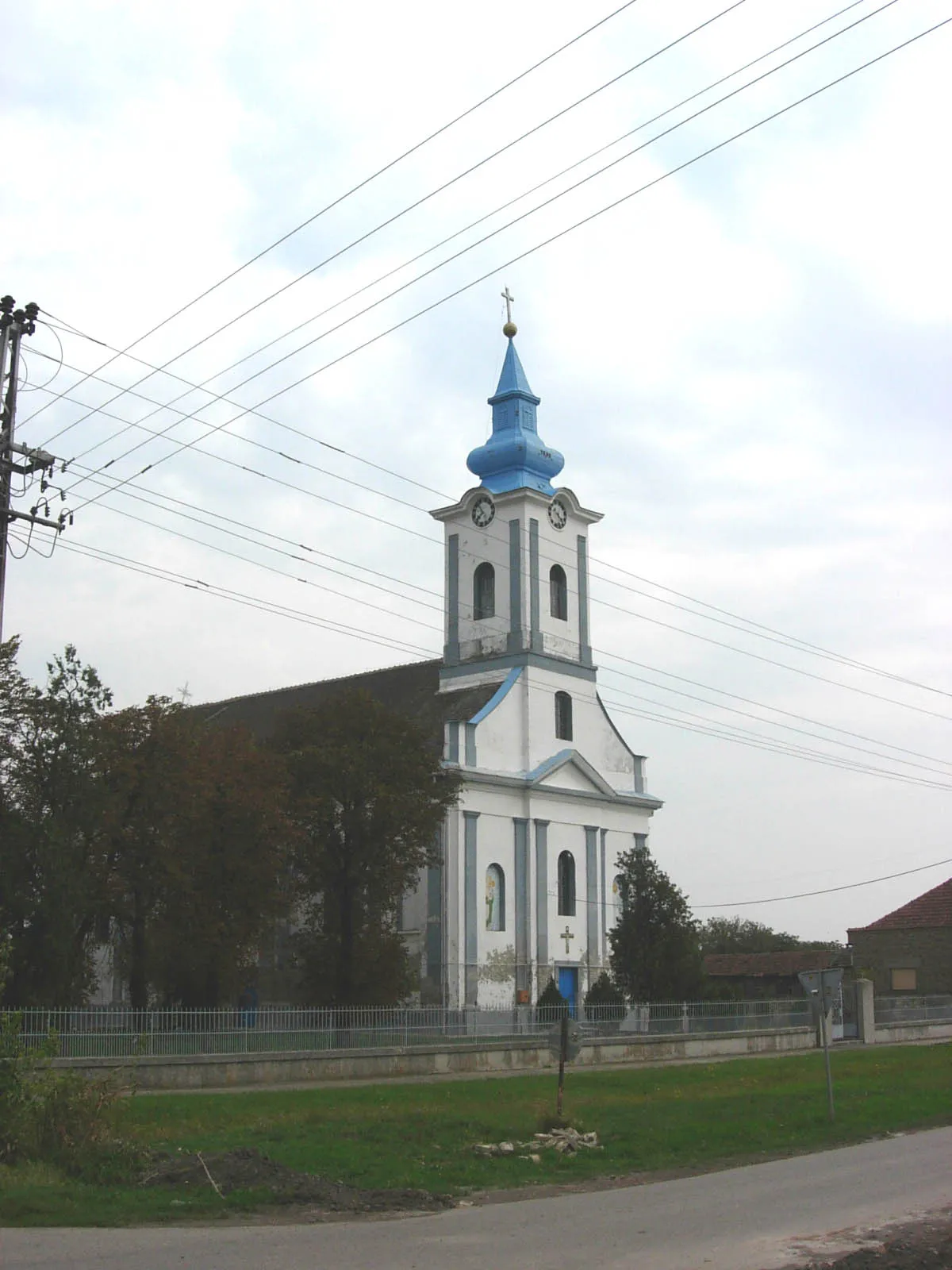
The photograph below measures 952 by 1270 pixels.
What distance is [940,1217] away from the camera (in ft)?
37.1

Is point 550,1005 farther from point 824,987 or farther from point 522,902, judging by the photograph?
point 824,987

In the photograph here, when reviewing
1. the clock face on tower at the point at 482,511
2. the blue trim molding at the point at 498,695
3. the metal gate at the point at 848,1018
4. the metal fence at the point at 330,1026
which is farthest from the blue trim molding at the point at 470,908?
the clock face on tower at the point at 482,511

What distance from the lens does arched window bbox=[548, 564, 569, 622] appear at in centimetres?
5100

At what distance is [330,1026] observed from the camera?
97.6 feet

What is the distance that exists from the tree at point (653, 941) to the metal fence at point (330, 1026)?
780mm

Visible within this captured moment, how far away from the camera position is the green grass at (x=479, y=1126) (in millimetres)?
12648

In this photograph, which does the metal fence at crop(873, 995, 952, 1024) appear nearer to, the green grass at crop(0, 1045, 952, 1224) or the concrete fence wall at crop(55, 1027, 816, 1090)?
the concrete fence wall at crop(55, 1027, 816, 1090)

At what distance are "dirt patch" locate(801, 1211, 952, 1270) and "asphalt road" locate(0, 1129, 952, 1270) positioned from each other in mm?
244

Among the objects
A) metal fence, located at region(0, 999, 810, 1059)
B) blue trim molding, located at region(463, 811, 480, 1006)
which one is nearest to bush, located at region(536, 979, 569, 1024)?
metal fence, located at region(0, 999, 810, 1059)

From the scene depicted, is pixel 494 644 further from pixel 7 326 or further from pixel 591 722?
pixel 7 326

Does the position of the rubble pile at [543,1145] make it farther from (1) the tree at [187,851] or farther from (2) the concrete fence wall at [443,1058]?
(1) the tree at [187,851]

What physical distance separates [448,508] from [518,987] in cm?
1700

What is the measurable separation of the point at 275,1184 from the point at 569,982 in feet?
115

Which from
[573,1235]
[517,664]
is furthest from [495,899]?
[573,1235]
